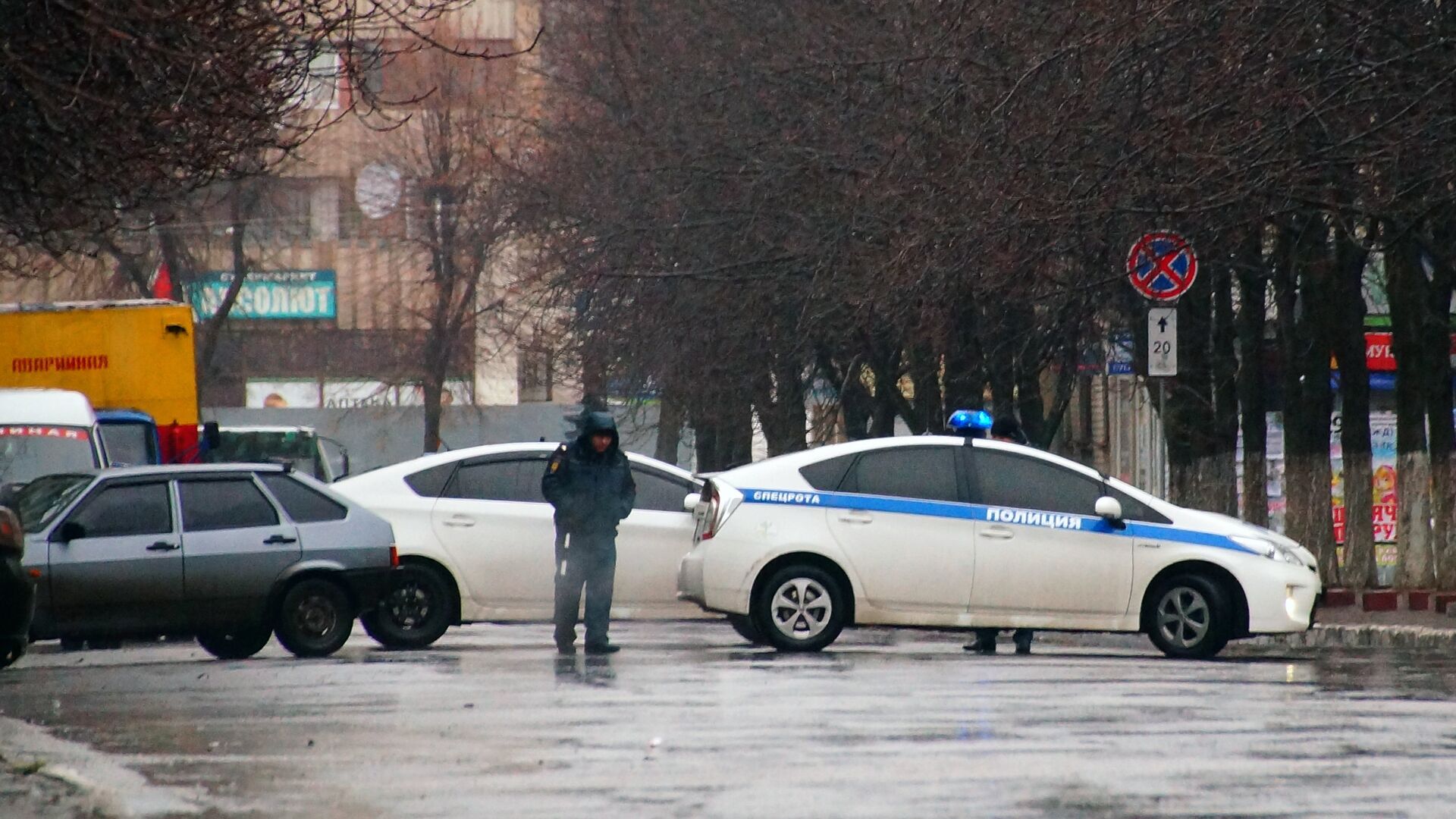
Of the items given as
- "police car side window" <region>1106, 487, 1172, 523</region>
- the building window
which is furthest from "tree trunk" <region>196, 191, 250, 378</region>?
"police car side window" <region>1106, 487, 1172, 523</region>

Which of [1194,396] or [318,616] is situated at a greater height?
[1194,396]

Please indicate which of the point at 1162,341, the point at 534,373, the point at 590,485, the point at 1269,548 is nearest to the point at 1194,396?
the point at 1162,341

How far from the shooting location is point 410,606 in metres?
18.4

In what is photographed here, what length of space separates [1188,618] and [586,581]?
392 centimetres

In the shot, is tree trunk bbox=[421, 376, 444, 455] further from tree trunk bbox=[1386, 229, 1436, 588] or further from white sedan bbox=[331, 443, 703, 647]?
white sedan bbox=[331, 443, 703, 647]

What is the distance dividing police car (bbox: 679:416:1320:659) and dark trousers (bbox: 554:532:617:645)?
0.66m

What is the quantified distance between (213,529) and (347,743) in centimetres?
663

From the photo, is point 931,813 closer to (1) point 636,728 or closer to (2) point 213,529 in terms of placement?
(1) point 636,728

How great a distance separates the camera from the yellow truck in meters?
27.3

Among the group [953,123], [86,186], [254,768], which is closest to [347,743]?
[254,768]

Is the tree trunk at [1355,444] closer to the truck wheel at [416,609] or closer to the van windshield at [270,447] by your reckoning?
the truck wheel at [416,609]

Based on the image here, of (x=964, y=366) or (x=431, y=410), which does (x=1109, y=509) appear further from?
(x=431, y=410)

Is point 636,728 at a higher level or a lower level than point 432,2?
lower

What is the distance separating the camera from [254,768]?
988cm
